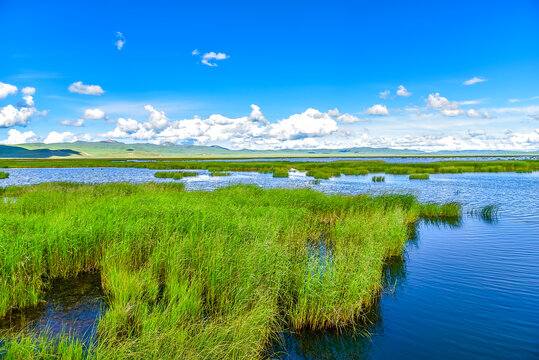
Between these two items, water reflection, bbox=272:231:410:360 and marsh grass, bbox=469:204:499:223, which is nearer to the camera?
water reflection, bbox=272:231:410:360

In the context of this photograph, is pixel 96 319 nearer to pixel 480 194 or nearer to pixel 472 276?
pixel 472 276

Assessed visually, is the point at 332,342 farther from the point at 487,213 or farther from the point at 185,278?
the point at 487,213

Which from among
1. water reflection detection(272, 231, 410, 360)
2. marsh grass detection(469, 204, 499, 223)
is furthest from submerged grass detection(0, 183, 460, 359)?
marsh grass detection(469, 204, 499, 223)

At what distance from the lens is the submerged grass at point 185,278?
18.9ft

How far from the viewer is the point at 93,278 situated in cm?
1048

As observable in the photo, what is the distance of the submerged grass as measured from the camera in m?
5.77

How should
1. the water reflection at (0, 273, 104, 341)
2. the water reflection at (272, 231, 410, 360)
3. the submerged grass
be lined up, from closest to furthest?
the submerged grass
the water reflection at (272, 231, 410, 360)
the water reflection at (0, 273, 104, 341)

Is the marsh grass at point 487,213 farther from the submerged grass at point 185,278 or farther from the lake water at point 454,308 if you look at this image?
the submerged grass at point 185,278

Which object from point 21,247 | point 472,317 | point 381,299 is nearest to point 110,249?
point 21,247

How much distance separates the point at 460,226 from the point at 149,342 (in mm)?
20459

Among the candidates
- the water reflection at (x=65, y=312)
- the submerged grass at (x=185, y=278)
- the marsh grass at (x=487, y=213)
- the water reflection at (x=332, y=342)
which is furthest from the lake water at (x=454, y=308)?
the water reflection at (x=65, y=312)

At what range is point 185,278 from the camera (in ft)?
28.3

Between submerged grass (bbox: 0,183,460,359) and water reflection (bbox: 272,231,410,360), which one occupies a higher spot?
submerged grass (bbox: 0,183,460,359)

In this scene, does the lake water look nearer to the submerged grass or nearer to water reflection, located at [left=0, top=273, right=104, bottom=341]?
the submerged grass
